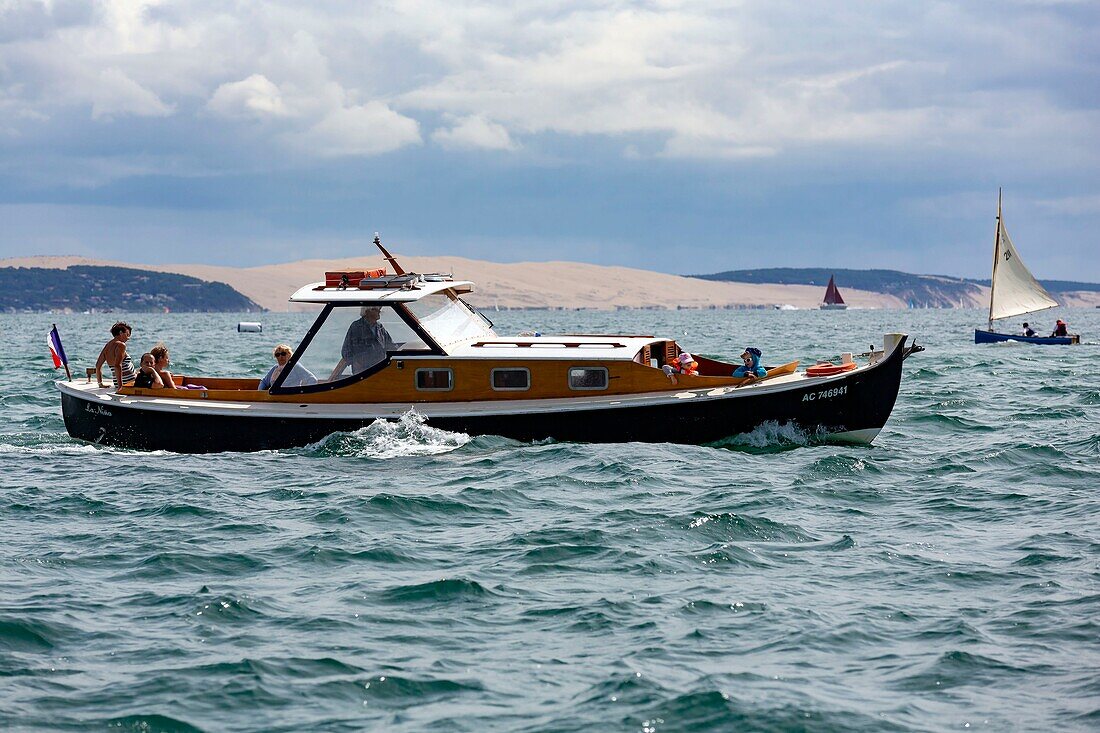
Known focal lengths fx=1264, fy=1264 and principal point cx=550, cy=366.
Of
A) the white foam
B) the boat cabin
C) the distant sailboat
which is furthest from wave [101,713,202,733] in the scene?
the distant sailboat

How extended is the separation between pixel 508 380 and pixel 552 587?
23.0 feet

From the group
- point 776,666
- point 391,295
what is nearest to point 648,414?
point 391,295

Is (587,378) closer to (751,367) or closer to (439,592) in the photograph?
(751,367)

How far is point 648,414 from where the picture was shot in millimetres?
16672

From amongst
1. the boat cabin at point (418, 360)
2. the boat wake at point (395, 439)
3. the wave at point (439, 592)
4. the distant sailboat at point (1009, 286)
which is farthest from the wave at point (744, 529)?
the distant sailboat at point (1009, 286)

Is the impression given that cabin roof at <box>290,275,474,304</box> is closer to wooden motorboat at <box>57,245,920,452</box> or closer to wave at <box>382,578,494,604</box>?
wooden motorboat at <box>57,245,920,452</box>

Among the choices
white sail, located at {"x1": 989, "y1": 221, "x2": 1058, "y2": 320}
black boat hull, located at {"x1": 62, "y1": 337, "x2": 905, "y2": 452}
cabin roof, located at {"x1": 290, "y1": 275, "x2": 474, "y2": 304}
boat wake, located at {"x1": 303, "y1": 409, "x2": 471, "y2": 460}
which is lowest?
boat wake, located at {"x1": 303, "y1": 409, "x2": 471, "y2": 460}

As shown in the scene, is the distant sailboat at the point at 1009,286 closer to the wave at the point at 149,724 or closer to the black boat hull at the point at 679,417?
the black boat hull at the point at 679,417

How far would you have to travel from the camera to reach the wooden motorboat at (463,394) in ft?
54.8

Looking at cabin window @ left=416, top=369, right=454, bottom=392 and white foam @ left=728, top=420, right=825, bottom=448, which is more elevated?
cabin window @ left=416, top=369, right=454, bottom=392

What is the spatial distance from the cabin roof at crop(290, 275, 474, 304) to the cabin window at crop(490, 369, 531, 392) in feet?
5.17

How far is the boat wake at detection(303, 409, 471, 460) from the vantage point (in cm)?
1667

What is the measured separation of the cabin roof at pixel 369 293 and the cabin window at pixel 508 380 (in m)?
1.57

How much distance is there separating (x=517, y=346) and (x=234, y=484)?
4.54 metres
